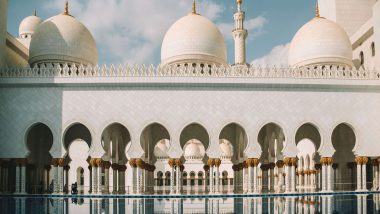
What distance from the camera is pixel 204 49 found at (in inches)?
752

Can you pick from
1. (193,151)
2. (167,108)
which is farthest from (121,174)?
(193,151)

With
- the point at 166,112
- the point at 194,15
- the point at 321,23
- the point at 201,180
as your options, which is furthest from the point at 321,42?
the point at 201,180

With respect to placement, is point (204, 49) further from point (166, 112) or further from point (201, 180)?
point (201, 180)

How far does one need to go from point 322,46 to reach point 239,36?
6574 millimetres

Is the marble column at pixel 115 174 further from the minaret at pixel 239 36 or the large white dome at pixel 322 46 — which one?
the minaret at pixel 239 36

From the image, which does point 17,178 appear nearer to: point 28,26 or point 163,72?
point 163,72

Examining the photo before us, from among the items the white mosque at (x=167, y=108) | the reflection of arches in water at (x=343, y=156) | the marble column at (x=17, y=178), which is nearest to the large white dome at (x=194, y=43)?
the white mosque at (x=167, y=108)

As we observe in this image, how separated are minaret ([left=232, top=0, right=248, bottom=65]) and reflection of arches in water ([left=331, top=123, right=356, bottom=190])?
705 cm

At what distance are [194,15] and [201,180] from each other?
46.5 feet

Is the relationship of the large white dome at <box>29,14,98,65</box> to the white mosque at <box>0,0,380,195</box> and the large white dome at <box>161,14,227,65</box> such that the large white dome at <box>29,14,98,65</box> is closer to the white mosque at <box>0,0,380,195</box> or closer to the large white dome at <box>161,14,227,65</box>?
the white mosque at <box>0,0,380,195</box>

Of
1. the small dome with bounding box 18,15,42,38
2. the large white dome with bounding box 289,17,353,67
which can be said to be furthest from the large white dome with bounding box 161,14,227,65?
the small dome with bounding box 18,15,42,38

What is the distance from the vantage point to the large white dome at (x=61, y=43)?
18.3 meters

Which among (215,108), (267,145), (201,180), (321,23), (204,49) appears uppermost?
(321,23)

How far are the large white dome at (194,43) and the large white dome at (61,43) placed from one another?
336cm
